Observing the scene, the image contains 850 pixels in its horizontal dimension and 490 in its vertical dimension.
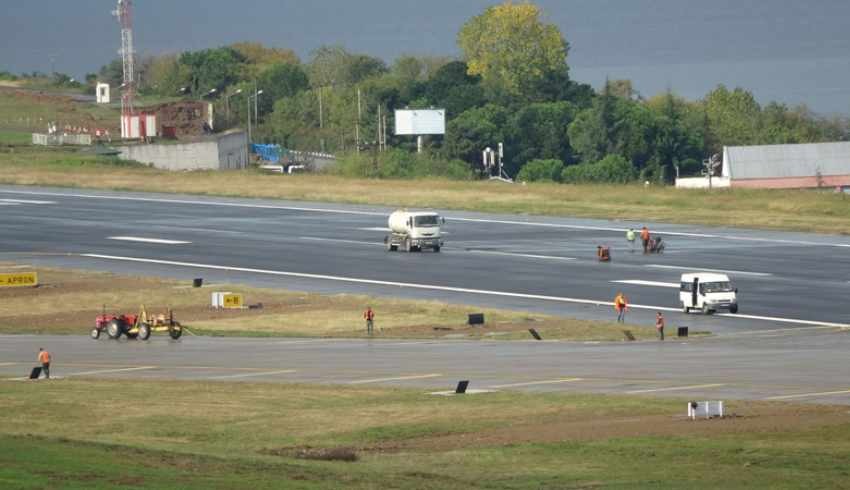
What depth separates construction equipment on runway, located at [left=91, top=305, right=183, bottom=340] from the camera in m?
80.4

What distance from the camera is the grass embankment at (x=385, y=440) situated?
129 ft

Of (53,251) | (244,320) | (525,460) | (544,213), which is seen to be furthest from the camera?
(544,213)

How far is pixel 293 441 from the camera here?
50.6 meters

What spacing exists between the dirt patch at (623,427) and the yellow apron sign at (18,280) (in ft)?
182

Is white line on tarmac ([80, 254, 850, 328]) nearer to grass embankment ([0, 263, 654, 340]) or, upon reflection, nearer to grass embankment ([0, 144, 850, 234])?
grass embankment ([0, 263, 654, 340])

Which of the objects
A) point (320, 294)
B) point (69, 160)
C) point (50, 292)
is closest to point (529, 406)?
point (320, 294)

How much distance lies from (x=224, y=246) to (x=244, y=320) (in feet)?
119

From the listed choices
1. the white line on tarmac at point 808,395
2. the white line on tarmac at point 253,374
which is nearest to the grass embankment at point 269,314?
the white line on tarmac at point 253,374

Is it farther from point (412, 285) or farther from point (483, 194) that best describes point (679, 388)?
point (483, 194)

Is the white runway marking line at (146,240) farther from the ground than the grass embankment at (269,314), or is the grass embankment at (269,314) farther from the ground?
the white runway marking line at (146,240)

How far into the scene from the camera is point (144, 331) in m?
80.6

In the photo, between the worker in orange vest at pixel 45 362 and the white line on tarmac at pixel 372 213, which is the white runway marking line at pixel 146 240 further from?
the worker in orange vest at pixel 45 362

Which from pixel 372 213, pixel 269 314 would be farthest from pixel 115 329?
pixel 372 213

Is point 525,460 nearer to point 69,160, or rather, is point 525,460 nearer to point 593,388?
point 593,388
